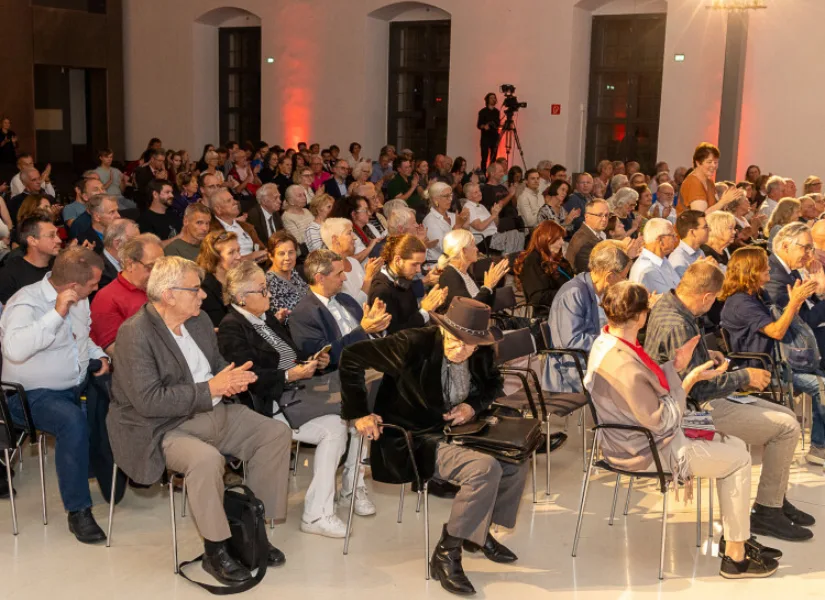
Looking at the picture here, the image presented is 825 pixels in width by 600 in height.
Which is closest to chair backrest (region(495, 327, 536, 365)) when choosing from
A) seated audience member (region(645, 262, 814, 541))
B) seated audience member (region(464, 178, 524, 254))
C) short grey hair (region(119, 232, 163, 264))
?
seated audience member (region(645, 262, 814, 541))

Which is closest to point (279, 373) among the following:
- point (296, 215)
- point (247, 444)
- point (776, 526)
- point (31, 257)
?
point (247, 444)

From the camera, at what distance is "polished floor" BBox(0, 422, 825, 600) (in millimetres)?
3830

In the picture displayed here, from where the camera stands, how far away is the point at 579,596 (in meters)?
3.84

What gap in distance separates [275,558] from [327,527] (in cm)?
35

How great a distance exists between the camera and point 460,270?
5.62m

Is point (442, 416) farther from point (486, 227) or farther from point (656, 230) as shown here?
point (486, 227)

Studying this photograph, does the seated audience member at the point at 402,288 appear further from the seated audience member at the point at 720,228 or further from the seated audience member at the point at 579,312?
the seated audience member at the point at 720,228

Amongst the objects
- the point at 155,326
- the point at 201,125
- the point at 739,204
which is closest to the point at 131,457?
the point at 155,326

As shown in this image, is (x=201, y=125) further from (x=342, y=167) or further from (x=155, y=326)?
(x=155, y=326)

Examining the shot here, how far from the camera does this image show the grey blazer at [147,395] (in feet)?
12.5

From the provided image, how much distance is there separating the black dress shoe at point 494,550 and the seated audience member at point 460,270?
1.61m

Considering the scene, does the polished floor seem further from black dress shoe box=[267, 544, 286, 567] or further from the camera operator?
the camera operator

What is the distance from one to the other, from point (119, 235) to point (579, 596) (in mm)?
3098

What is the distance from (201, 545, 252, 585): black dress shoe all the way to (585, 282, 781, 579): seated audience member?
1.51 m
